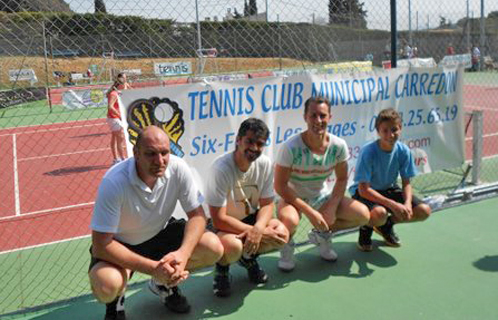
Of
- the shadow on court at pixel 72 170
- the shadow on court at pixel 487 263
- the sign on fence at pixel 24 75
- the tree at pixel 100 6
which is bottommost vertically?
the shadow on court at pixel 487 263

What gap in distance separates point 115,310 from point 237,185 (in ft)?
3.76

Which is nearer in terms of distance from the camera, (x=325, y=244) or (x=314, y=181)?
(x=314, y=181)

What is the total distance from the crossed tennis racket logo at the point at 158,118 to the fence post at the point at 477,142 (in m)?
3.51

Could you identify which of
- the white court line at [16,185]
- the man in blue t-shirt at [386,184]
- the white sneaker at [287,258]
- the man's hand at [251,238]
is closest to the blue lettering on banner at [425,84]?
the man in blue t-shirt at [386,184]

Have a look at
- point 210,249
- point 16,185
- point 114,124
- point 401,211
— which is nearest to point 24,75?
point 114,124

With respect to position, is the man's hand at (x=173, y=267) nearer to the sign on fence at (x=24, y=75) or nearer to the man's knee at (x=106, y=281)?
the man's knee at (x=106, y=281)

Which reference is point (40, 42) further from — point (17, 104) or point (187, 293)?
point (187, 293)

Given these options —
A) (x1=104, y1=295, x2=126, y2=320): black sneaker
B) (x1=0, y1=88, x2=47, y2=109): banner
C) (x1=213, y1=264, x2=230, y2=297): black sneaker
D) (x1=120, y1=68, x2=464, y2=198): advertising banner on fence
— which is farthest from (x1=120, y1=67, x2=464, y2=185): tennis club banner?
(x1=0, y1=88, x2=47, y2=109): banner

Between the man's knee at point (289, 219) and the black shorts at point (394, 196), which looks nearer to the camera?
the man's knee at point (289, 219)

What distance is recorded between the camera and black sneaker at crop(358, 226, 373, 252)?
3982 millimetres

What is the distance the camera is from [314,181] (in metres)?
3.73

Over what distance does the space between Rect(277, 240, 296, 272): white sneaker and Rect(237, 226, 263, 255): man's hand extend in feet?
1.82

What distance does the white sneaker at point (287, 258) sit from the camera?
12.0 ft

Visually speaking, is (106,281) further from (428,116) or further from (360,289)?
(428,116)
